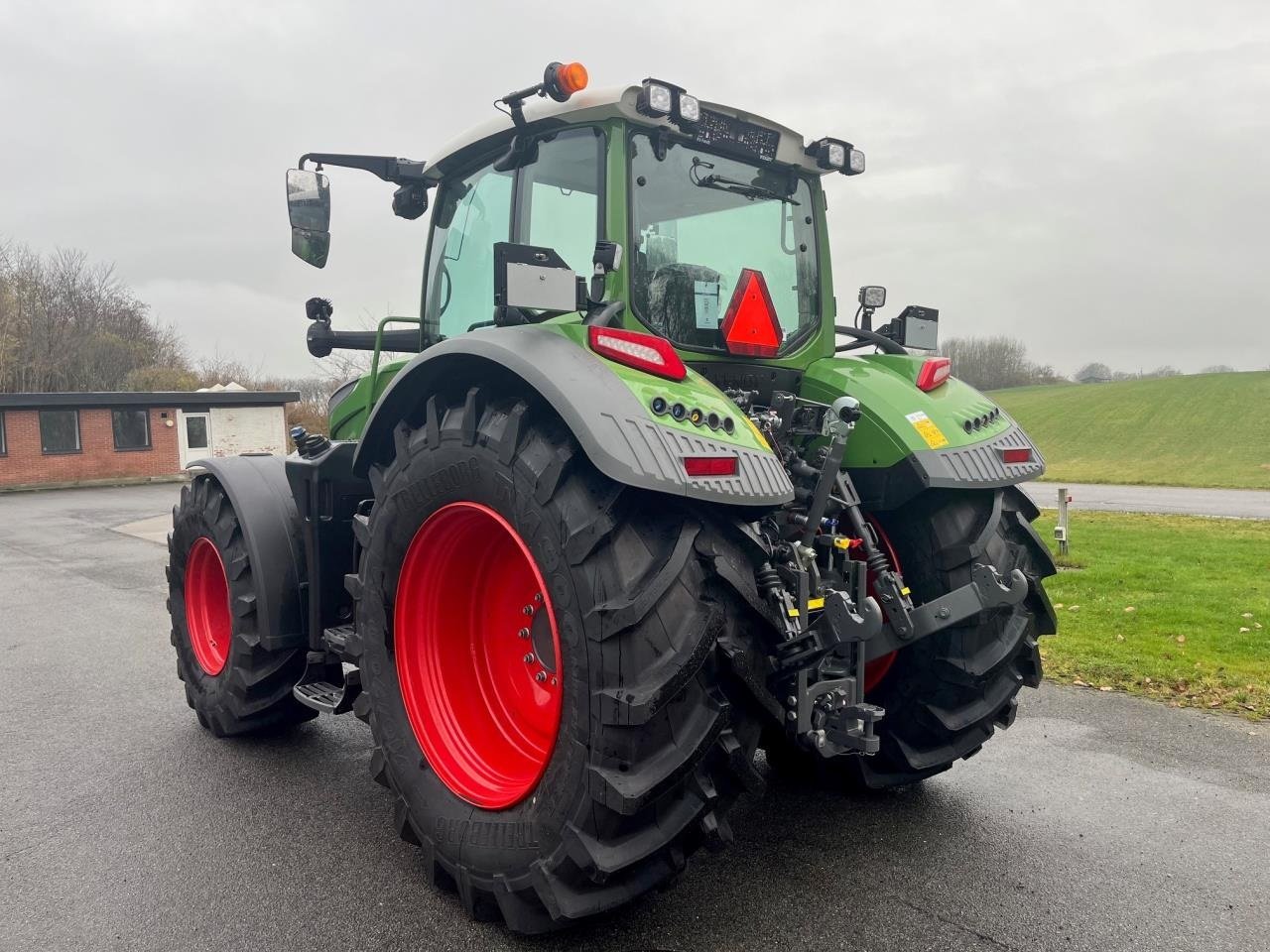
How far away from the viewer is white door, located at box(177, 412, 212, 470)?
89.3 feet

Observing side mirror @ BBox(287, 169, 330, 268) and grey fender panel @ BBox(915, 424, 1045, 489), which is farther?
side mirror @ BBox(287, 169, 330, 268)

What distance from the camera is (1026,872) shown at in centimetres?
293

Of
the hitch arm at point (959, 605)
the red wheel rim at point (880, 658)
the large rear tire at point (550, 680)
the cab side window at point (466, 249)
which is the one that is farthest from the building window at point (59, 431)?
the hitch arm at point (959, 605)

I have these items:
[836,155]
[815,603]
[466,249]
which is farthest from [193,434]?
[815,603]

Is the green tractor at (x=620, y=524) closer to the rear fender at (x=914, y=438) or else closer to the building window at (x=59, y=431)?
the rear fender at (x=914, y=438)

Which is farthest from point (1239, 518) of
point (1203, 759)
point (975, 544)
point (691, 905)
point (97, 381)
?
point (97, 381)

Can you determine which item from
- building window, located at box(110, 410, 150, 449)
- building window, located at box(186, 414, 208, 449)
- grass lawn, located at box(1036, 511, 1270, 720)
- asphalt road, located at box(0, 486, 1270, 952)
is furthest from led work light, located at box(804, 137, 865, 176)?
building window, located at box(186, 414, 208, 449)

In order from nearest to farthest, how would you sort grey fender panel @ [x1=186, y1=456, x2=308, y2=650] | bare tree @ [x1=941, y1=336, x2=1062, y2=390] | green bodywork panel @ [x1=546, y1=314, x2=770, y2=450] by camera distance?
green bodywork panel @ [x1=546, y1=314, x2=770, y2=450], grey fender panel @ [x1=186, y1=456, x2=308, y2=650], bare tree @ [x1=941, y1=336, x2=1062, y2=390]

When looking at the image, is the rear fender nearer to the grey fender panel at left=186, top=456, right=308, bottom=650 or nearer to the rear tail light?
the rear tail light

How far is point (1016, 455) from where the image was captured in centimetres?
326

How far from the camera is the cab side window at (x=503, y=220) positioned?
3090 millimetres

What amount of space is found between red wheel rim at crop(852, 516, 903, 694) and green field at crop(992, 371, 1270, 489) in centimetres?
2414

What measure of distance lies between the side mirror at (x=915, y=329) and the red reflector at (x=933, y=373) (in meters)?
0.37

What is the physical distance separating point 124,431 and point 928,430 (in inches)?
1112
